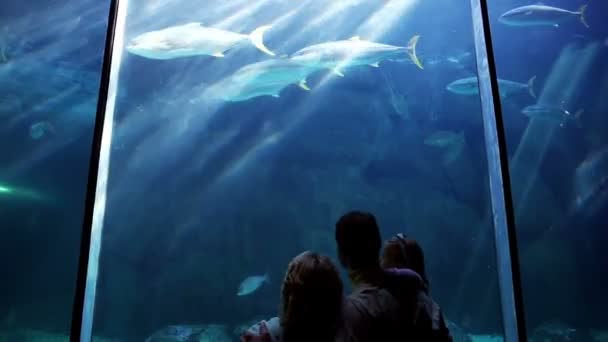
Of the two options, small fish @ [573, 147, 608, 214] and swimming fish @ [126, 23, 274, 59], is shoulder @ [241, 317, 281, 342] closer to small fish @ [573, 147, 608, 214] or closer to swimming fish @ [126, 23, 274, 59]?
swimming fish @ [126, 23, 274, 59]

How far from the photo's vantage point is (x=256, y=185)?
10.5 m

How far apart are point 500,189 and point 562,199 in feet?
31.5

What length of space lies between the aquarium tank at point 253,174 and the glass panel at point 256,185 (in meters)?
0.05

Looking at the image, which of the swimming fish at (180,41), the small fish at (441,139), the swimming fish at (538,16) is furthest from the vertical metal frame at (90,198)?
the small fish at (441,139)

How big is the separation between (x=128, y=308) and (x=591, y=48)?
47.7 feet

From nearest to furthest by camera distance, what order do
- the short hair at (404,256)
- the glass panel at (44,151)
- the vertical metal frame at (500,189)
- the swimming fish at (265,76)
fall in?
the short hair at (404,256) < the vertical metal frame at (500,189) < the swimming fish at (265,76) < the glass panel at (44,151)

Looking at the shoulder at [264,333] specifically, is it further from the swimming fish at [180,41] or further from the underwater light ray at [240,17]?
the underwater light ray at [240,17]

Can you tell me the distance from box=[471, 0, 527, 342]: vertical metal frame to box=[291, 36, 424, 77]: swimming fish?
424cm

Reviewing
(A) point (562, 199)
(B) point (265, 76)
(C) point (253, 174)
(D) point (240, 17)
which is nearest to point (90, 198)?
(B) point (265, 76)

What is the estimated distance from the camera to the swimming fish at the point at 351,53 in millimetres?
6441

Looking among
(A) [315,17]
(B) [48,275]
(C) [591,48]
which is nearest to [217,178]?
(B) [48,275]

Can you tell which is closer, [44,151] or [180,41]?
[180,41]

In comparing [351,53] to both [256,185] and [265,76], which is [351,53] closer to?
[265,76]

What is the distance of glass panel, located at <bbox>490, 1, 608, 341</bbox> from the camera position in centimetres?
815
